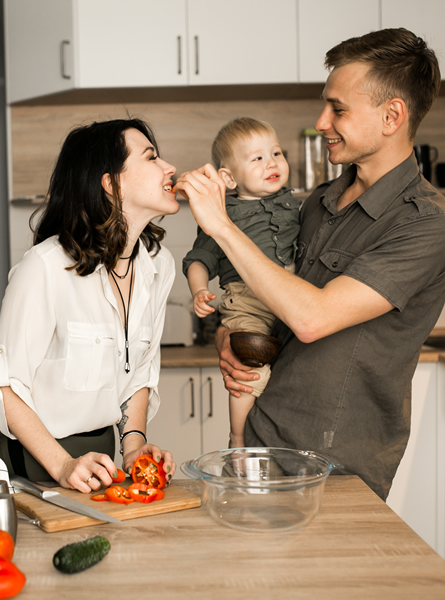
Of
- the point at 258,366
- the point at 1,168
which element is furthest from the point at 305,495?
the point at 1,168

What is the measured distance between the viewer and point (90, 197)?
5.14 feet

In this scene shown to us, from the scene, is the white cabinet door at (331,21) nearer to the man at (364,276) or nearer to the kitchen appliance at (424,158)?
the kitchen appliance at (424,158)

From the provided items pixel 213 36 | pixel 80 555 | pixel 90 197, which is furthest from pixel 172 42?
pixel 80 555

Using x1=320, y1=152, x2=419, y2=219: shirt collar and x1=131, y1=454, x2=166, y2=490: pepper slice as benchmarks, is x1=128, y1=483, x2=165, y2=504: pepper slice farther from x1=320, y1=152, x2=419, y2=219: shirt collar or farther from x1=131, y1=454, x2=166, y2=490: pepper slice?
x1=320, y1=152, x2=419, y2=219: shirt collar

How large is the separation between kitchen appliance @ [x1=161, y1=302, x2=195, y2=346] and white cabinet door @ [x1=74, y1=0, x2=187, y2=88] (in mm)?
1116

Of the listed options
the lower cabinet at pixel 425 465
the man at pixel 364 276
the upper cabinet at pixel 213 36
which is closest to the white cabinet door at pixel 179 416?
the lower cabinet at pixel 425 465

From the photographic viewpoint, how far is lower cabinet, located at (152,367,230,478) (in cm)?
283

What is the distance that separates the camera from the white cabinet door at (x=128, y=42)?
296 cm

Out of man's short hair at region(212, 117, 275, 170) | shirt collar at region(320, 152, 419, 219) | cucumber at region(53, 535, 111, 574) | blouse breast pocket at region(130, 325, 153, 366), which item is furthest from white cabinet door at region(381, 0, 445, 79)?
cucumber at region(53, 535, 111, 574)

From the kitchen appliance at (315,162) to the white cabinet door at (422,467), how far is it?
112 cm

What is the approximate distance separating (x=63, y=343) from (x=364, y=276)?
698 millimetres

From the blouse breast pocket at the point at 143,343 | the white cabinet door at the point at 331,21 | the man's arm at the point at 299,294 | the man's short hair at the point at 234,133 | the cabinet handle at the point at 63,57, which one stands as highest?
the white cabinet door at the point at 331,21

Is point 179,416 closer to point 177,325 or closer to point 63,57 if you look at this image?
point 177,325

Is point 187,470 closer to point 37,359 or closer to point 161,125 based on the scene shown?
point 37,359
